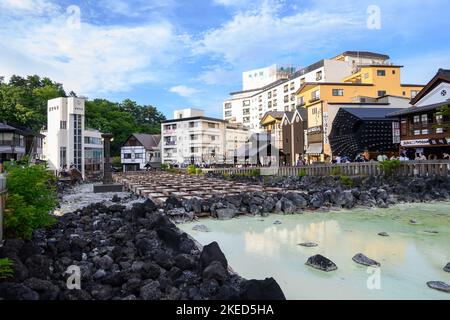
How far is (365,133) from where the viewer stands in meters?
31.3

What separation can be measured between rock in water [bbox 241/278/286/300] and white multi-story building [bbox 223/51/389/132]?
52.0 metres

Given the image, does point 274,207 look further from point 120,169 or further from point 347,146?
point 120,169

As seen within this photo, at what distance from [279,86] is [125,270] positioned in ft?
209

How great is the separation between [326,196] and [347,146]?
60.0 feet

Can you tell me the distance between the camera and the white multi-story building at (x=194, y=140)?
193 ft

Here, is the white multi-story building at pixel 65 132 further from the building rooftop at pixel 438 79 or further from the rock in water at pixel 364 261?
the rock in water at pixel 364 261

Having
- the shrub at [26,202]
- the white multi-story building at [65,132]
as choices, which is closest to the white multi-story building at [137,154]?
the white multi-story building at [65,132]

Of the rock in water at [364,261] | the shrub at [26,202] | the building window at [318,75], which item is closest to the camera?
the shrub at [26,202]

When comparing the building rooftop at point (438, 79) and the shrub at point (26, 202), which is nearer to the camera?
the shrub at point (26, 202)

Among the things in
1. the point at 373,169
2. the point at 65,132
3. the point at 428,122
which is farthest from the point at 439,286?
the point at 65,132

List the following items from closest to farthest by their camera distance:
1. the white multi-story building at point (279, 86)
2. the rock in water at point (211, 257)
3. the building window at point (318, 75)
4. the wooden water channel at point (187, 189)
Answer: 1. the rock in water at point (211, 257)
2. the wooden water channel at point (187, 189)
3. the building window at point (318, 75)
4. the white multi-story building at point (279, 86)

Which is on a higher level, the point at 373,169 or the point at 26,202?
the point at 373,169

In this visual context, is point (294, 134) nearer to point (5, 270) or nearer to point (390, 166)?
point (390, 166)

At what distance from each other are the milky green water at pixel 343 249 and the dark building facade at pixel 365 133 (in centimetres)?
1722
